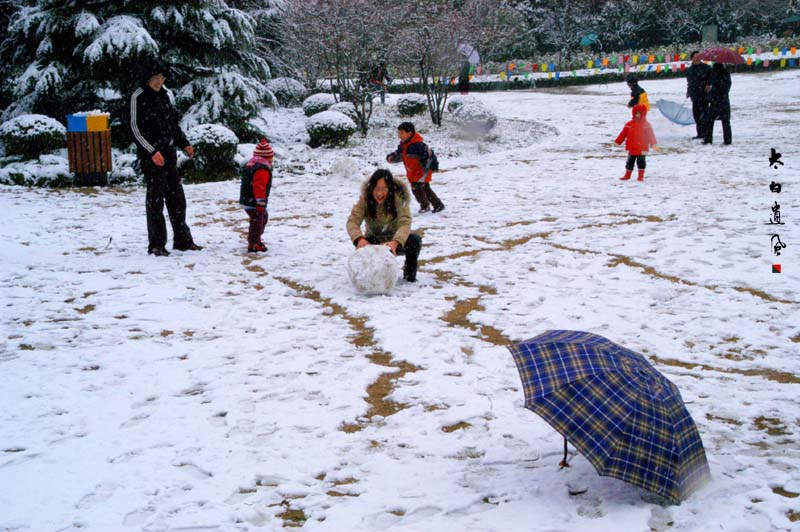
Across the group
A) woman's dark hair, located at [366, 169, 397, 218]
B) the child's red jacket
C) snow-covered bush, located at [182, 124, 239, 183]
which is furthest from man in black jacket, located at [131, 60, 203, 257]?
the child's red jacket

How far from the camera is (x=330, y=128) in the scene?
15.9m

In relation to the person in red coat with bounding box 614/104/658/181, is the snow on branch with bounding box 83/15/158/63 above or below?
above

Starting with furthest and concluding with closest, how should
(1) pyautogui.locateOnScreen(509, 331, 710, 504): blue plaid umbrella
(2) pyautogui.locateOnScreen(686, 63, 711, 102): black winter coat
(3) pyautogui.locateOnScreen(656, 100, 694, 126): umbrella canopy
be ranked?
(3) pyautogui.locateOnScreen(656, 100, 694, 126): umbrella canopy
(2) pyautogui.locateOnScreen(686, 63, 711, 102): black winter coat
(1) pyautogui.locateOnScreen(509, 331, 710, 504): blue plaid umbrella

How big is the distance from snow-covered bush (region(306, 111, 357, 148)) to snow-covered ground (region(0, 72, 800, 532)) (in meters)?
6.59

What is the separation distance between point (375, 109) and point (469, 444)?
2046 cm

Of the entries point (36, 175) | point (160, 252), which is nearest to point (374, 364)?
point (160, 252)

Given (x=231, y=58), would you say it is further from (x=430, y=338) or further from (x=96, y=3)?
(x=430, y=338)

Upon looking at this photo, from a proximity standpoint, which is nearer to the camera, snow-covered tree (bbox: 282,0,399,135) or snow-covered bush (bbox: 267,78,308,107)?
snow-covered tree (bbox: 282,0,399,135)

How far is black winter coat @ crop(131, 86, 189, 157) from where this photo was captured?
6.96 meters

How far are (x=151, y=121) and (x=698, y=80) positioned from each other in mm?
11695

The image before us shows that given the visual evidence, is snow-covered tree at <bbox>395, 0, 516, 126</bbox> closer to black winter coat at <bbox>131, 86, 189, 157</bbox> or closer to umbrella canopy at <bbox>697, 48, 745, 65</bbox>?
umbrella canopy at <bbox>697, 48, 745, 65</bbox>

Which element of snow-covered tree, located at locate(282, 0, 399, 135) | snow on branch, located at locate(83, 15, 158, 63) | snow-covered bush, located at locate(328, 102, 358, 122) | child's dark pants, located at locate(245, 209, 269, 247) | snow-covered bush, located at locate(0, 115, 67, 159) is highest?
snow-covered tree, located at locate(282, 0, 399, 135)

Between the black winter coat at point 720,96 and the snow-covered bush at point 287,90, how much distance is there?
12941 mm

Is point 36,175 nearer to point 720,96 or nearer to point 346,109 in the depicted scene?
point 346,109
